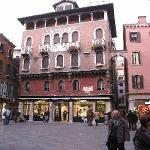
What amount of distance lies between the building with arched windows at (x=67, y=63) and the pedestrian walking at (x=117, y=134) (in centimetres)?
2669

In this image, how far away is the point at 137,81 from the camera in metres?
35.6

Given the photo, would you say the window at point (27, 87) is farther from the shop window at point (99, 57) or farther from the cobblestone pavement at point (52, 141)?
the cobblestone pavement at point (52, 141)

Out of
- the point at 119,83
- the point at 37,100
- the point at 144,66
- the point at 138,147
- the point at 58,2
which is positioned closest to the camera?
the point at 138,147

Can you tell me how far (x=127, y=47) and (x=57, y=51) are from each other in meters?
9.01

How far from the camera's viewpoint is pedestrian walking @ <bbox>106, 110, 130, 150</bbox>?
7723 mm

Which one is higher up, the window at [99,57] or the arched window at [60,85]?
the window at [99,57]

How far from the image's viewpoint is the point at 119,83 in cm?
6172

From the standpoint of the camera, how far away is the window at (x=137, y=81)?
1390 inches

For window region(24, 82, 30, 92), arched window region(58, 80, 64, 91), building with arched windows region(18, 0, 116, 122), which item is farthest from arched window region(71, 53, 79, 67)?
window region(24, 82, 30, 92)

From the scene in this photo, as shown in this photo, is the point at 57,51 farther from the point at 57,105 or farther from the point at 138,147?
the point at 138,147

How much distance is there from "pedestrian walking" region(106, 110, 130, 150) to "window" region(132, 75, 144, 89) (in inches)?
1100

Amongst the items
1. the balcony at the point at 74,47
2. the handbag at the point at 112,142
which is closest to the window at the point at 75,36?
the balcony at the point at 74,47

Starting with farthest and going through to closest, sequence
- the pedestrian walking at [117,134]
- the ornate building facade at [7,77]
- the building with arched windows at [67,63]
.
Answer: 1. the ornate building facade at [7,77]
2. the building with arched windows at [67,63]
3. the pedestrian walking at [117,134]

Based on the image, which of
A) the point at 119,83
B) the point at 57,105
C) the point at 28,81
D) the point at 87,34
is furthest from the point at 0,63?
the point at 119,83
